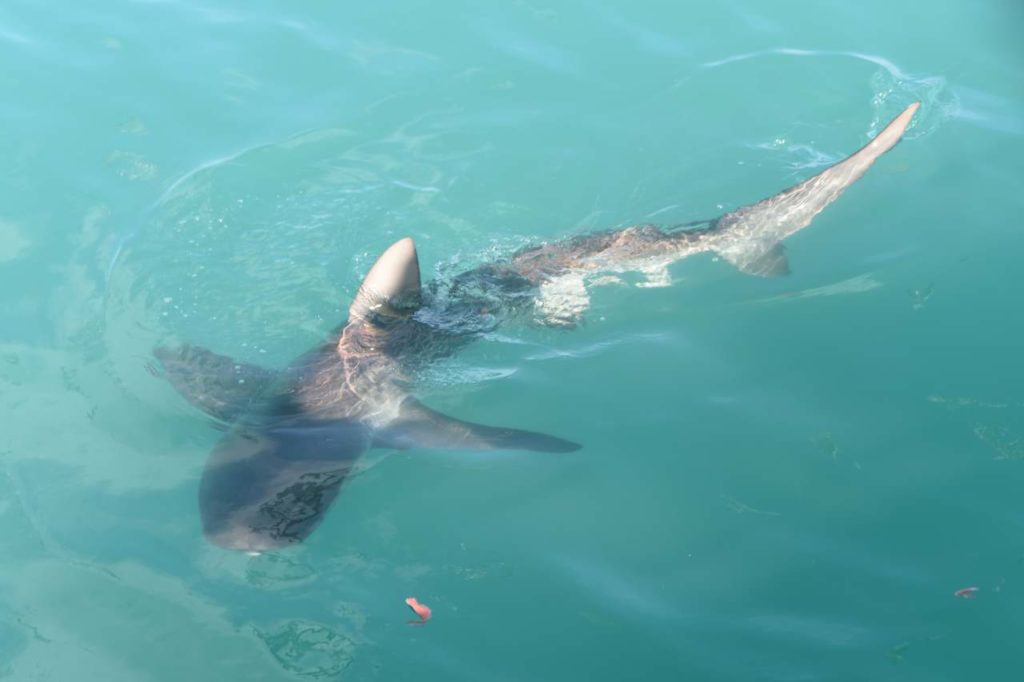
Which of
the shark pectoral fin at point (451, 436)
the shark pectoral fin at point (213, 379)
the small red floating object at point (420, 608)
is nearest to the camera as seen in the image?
the small red floating object at point (420, 608)

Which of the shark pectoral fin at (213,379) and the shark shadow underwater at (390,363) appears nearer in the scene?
the shark shadow underwater at (390,363)

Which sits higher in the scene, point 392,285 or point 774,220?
point 774,220

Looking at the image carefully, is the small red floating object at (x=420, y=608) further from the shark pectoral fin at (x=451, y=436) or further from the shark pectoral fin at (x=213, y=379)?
the shark pectoral fin at (x=213, y=379)

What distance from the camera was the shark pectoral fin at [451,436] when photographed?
6059mm

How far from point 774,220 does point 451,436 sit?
11.2ft

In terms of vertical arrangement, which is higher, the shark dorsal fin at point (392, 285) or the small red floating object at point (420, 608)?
the shark dorsal fin at point (392, 285)

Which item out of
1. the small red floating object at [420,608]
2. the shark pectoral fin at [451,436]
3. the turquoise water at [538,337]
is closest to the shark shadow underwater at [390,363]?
the shark pectoral fin at [451,436]

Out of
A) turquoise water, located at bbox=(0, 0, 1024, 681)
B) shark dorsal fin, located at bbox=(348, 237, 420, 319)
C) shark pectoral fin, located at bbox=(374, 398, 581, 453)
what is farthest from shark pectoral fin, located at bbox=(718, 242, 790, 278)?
shark dorsal fin, located at bbox=(348, 237, 420, 319)

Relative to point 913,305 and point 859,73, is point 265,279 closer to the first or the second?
point 913,305

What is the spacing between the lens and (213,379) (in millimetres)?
6871

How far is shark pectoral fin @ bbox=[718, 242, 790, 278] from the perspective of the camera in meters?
7.55

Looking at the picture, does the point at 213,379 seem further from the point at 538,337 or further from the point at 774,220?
the point at 774,220

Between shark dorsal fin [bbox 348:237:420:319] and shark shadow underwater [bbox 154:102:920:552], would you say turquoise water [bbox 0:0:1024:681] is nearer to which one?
shark shadow underwater [bbox 154:102:920:552]

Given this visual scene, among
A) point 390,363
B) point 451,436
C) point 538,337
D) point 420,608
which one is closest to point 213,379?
point 390,363
